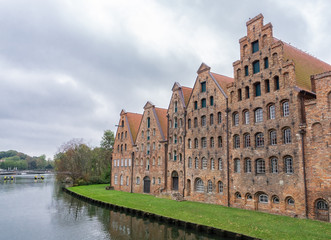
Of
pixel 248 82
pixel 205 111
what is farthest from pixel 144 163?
pixel 248 82

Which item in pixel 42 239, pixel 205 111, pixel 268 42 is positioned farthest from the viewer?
pixel 205 111

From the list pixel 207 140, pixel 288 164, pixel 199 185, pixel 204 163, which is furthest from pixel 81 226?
pixel 288 164

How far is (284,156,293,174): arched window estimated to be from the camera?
2122 cm

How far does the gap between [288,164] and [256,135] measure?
4039mm

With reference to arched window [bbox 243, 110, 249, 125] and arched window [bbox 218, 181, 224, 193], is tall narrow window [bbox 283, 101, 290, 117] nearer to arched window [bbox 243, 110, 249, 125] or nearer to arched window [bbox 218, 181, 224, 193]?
arched window [bbox 243, 110, 249, 125]

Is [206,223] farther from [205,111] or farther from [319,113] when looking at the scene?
[205,111]

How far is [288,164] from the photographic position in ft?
70.2

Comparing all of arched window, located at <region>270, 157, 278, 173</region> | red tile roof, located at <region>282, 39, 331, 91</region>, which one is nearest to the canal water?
arched window, located at <region>270, 157, 278, 173</region>

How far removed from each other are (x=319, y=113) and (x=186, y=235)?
44.5 feet

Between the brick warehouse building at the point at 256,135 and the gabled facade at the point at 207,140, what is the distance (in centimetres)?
11

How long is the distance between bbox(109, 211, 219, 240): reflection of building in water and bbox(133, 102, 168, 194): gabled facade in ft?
38.3

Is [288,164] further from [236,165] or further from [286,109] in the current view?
[236,165]

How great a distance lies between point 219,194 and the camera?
1060 inches

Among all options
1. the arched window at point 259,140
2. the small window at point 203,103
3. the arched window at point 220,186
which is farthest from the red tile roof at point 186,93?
the arched window at point 259,140
